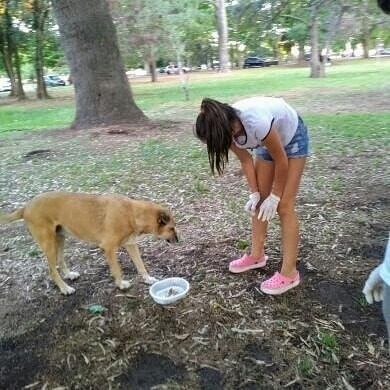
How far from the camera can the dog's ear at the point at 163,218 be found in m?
3.65

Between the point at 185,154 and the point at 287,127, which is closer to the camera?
the point at 287,127

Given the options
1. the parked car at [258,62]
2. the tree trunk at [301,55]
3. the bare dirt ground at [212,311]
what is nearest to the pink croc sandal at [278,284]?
the bare dirt ground at [212,311]

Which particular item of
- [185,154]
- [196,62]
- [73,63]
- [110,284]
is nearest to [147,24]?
[73,63]

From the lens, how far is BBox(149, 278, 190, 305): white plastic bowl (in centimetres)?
346

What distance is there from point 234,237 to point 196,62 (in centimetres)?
5660

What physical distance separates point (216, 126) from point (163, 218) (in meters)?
1.05

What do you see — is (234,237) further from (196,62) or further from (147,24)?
(196,62)

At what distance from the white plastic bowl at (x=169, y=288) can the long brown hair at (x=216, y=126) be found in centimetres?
111

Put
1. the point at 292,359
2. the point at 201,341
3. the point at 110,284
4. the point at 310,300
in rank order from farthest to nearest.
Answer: the point at 110,284 → the point at 310,300 → the point at 201,341 → the point at 292,359

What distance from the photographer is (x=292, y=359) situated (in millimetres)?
2873

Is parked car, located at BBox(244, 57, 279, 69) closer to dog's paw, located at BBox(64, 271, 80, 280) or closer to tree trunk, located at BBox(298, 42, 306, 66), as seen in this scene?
tree trunk, located at BBox(298, 42, 306, 66)

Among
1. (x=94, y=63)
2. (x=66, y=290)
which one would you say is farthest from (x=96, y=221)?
(x=94, y=63)

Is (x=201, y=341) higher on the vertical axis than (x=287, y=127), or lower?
lower

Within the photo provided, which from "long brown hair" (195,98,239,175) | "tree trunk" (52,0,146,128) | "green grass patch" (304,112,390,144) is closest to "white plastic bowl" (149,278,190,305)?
"long brown hair" (195,98,239,175)
